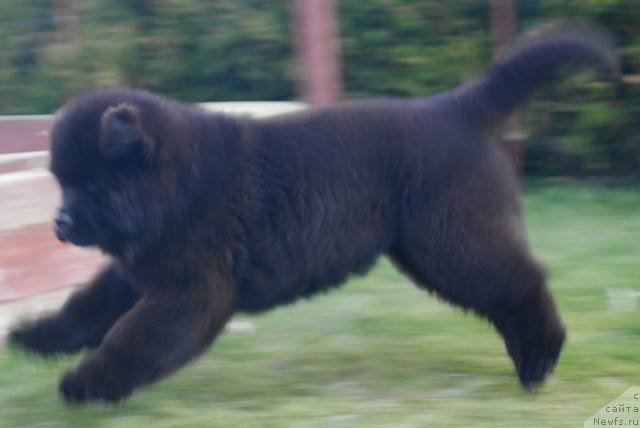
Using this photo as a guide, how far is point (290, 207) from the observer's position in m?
4.39

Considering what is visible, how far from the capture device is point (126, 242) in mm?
4203

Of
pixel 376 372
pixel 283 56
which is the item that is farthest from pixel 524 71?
pixel 283 56

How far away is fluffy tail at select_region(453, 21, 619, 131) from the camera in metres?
4.47

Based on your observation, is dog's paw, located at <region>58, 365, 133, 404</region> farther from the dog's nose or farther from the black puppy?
the dog's nose

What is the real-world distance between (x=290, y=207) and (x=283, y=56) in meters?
4.85

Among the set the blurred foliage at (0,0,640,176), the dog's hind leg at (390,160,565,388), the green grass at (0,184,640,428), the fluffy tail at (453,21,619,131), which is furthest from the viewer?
the blurred foliage at (0,0,640,176)

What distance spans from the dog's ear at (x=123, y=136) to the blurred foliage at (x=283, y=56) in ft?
15.5

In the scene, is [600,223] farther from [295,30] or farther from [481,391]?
[481,391]

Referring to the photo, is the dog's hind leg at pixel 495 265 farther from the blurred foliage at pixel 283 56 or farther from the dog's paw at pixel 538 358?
the blurred foliage at pixel 283 56

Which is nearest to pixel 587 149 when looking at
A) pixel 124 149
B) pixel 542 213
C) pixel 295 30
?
pixel 542 213

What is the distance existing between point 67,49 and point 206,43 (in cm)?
139

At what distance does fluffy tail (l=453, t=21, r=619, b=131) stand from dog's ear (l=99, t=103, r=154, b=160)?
1321 mm

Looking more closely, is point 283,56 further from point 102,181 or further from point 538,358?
point 538,358

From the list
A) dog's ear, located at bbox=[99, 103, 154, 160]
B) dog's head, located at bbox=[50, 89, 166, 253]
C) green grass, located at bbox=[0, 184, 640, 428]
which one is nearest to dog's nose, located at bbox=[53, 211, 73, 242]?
dog's head, located at bbox=[50, 89, 166, 253]
